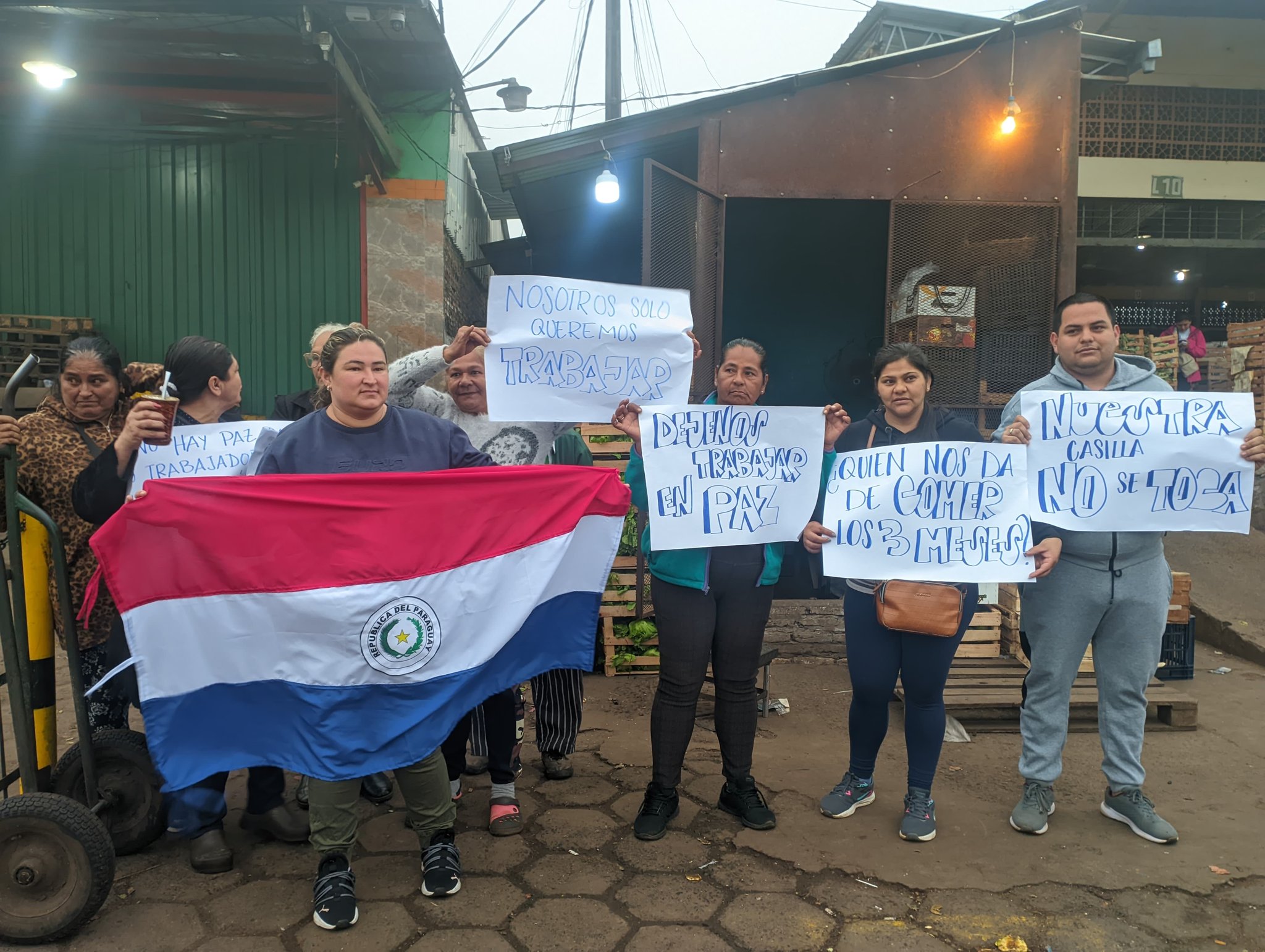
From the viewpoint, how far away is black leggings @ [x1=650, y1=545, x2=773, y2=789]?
129 inches

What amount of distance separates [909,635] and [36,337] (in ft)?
28.3

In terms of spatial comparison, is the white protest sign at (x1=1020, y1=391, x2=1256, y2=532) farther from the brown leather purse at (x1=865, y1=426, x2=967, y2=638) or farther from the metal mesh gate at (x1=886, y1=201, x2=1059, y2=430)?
→ the metal mesh gate at (x1=886, y1=201, x2=1059, y2=430)

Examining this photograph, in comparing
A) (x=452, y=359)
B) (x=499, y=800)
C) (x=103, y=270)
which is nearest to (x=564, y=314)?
(x=452, y=359)

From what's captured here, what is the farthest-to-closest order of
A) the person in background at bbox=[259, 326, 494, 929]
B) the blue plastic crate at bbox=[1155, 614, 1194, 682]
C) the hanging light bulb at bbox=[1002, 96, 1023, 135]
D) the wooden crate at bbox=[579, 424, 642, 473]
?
the hanging light bulb at bbox=[1002, 96, 1023, 135]
the wooden crate at bbox=[579, 424, 642, 473]
the blue plastic crate at bbox=[1155, 614, 1194, 682]
the person in background at bbox=[259, 326, 494, 929]

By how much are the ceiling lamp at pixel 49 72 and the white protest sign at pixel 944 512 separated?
8039 millimetres

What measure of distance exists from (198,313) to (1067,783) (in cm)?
840

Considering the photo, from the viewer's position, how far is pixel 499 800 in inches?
134

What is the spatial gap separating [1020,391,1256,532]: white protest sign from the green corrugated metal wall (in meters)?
6.94

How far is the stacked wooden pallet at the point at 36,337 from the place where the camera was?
8023 millimetres

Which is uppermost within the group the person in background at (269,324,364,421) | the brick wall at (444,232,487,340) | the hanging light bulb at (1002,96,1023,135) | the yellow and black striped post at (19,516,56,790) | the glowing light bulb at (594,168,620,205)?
the hanging light bulb at (1002,96,1023,135)

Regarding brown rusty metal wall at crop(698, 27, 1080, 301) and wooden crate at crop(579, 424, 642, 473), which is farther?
brown rusty metal wall at crop(698, 27, 1080, 301)

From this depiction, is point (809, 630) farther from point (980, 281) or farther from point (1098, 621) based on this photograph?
point (980, 281)

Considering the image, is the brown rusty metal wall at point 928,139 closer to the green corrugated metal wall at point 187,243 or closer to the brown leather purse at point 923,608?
the green corrugated metal wall at point 187,243

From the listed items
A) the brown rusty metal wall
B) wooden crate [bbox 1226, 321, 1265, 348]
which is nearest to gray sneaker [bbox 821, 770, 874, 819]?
the brown rusty metal wall
